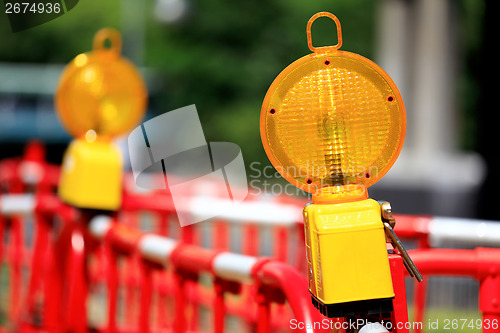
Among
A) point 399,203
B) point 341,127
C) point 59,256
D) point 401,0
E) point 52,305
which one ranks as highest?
point 401,0

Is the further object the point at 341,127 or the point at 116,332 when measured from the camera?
the point at 116,332

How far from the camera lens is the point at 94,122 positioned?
380 cm

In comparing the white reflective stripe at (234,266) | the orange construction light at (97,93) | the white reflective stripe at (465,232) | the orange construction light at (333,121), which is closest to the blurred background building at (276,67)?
the orange construction light at (97,93)

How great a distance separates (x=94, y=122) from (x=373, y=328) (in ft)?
8.03

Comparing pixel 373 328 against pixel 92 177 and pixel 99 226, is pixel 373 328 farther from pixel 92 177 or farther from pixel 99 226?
pixel 92 177

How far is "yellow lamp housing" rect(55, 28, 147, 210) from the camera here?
3.70 m

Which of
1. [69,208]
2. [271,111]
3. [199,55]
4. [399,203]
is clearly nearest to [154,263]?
[69,208]

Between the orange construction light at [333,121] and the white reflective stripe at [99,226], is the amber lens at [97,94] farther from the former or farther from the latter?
the orange construction light at [333,121]

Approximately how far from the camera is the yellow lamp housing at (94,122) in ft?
12.1

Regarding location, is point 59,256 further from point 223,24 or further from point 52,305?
point 223,24

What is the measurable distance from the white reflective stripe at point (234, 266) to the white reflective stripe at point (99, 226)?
1.04m

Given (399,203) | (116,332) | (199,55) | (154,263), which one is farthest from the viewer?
(199,55)

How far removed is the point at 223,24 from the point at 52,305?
83.6ft

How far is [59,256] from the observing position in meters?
3.79
